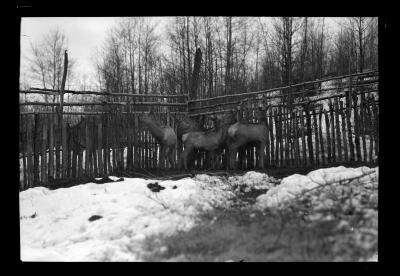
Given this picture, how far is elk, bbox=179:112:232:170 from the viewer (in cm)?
1065

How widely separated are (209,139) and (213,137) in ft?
0.41

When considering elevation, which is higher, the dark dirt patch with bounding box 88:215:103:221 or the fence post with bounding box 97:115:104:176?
the fence post with bounding box 97:115:104:176

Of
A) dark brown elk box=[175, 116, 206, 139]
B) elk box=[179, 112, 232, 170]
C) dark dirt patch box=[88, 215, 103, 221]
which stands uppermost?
dark brown elk box=[175, 116, 206, 139]

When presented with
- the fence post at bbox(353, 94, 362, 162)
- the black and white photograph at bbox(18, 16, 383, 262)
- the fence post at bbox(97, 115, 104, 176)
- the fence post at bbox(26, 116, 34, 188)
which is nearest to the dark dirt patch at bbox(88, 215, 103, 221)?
the black and white photograph at bbox(18, 16, 383, 262)

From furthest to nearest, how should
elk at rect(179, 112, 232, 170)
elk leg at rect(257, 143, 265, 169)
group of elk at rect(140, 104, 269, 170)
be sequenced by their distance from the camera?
elk at rect(179, 112, 232, 170)
group of elk at rect(140, 104, 269, 170)
elk leg at rect(257, 143, 265, 169)

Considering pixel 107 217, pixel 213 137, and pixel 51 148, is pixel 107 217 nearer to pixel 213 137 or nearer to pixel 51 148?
pixel 51 148

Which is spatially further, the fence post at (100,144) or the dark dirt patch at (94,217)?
the fence post at (100,144)

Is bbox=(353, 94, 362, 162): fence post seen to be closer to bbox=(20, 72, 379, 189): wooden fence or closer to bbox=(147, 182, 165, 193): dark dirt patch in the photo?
bbox=(20, 72, 379, 189): wooden fence

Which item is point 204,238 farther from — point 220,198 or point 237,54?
point 237,54

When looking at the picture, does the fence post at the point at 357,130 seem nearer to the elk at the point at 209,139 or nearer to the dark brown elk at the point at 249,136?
the dark brown elk at the point at 249,136

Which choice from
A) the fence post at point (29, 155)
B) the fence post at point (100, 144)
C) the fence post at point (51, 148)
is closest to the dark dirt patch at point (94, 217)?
the fence post at point (29, 155)

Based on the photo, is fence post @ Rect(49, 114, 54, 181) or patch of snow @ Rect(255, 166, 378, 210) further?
→ fence post @ Rect(49, 114, 54, 181)

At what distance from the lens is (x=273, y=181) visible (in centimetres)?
767

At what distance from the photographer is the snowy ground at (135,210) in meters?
4.55
